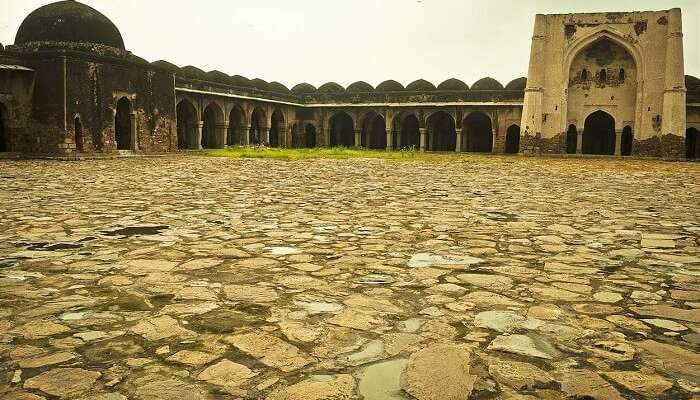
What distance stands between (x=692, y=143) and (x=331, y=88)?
835 inches

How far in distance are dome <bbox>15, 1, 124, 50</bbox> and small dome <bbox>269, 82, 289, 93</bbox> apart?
13.4 metres

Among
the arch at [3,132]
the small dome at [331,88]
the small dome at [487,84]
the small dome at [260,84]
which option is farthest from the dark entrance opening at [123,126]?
the small dome at [487,84]

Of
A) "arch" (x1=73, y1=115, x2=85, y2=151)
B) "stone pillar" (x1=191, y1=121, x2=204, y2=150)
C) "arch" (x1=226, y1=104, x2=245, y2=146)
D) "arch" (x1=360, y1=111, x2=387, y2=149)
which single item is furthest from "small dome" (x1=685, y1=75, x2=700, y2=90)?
"arch" (x1=73, y1=115, x2=85, y2=151)

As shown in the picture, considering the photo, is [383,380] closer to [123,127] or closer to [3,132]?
[3,132]

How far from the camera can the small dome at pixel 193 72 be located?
990 inches

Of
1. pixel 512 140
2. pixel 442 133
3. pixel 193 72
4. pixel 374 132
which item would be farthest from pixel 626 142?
pixel 193 72

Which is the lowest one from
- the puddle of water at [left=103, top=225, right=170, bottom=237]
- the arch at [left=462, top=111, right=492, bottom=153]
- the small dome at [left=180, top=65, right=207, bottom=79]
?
the puddle of water at [left=103, top=225, right=170, bottom=237]

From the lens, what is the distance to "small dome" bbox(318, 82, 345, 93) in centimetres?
3422

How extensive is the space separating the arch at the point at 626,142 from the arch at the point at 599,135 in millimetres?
478

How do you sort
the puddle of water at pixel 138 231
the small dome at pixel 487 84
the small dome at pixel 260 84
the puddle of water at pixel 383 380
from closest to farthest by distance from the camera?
the puddle of water at pixel 383 380, the puddle of water at pixel 138 231, the small dome at pixel 260 84, the small dome at pixel 487 84

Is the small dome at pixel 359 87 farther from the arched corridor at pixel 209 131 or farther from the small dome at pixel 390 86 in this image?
the arched corridor at pixel 209 131

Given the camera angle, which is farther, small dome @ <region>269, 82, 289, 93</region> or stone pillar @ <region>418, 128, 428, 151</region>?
small dome @ <region>269, 82, 289, 93</region>

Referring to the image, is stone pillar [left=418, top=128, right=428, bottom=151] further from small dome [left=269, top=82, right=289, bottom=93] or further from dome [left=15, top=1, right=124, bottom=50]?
dome [left=15, top=1, right=124, bottom=50]

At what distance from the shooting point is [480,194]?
7480 mm
